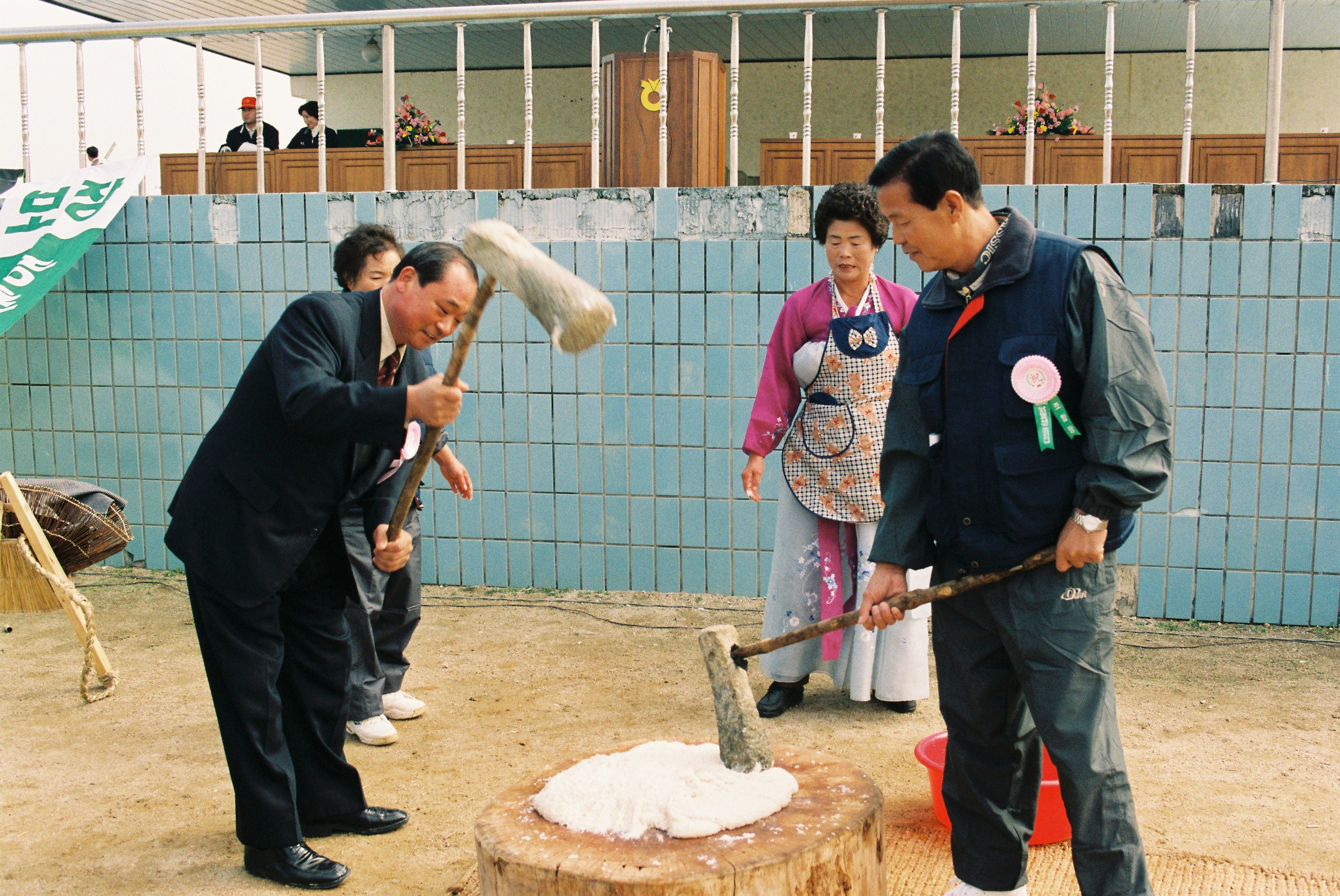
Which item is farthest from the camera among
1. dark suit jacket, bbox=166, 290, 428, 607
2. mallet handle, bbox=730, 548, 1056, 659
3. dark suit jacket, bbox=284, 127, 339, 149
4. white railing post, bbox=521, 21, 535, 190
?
dark suit jacket, bbox=284, 127, 339, 149

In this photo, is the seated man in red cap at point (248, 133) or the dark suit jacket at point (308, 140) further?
the seated man in red cap at point (248, 133)

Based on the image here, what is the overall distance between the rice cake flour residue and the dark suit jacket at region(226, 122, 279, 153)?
311 inches

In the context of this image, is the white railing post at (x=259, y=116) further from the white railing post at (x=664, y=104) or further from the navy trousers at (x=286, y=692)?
the navy trousers at (x=286, y=692)

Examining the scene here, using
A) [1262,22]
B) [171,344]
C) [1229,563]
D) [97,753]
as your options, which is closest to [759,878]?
[97,753]

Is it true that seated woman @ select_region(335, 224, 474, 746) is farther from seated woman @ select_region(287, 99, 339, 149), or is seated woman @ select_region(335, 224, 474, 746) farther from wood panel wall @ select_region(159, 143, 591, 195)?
seated woman @ select_region(287, 99, 339, 149)

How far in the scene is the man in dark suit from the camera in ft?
8.07

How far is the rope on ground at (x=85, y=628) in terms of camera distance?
3.86 metres

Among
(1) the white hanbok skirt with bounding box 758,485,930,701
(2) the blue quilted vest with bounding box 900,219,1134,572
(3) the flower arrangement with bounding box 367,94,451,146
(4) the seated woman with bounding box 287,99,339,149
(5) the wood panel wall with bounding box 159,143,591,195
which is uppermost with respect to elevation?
(4) the seated woman with bounding box 287,99,339,149

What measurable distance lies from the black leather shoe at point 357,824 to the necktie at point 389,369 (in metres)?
1.21

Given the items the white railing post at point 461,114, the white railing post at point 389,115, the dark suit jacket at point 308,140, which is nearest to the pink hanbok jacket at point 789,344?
the white railing post at point 461,114

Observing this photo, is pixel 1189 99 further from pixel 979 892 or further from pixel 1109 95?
pixel 979 892

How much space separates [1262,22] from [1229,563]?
320 inches

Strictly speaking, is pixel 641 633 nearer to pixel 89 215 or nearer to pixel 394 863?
pixel 394 863

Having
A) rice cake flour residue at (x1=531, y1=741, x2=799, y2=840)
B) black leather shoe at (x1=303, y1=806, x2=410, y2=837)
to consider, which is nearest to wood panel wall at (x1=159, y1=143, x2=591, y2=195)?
black leather shoe at (x1=303, y1=806, x2=410, y2=837)
